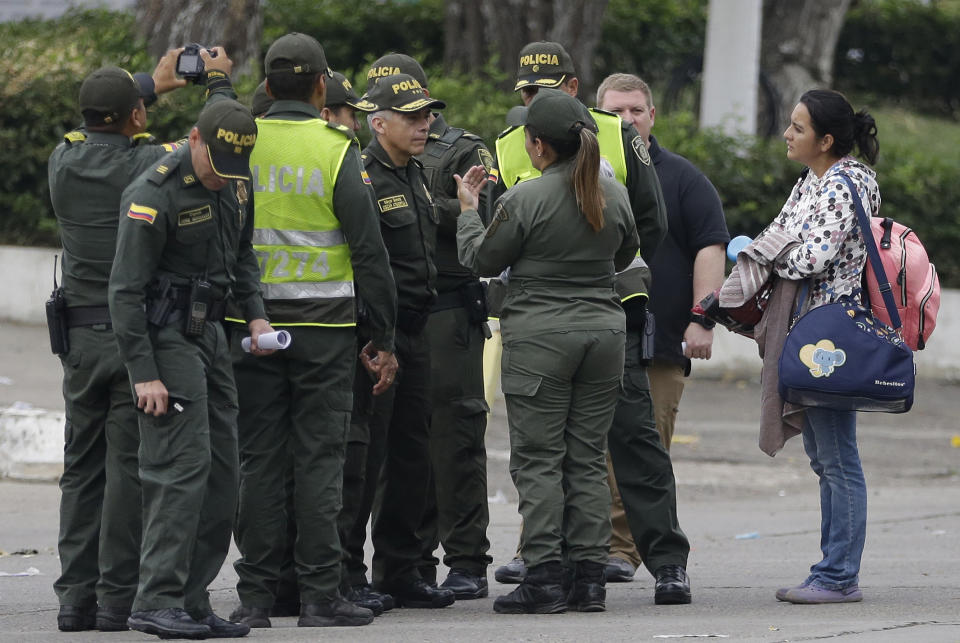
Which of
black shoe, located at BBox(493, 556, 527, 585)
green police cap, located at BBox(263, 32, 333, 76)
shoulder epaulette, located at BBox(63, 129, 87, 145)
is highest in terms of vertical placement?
green police cap, located at BBox(263, 32, 333, 76)

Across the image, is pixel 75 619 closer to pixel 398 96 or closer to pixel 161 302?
pixel 161 302

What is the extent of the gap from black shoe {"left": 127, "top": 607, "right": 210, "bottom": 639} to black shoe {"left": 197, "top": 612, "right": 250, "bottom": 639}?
13cm

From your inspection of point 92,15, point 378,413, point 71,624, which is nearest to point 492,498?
point 378,413

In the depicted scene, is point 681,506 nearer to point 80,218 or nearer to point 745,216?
point 745,216

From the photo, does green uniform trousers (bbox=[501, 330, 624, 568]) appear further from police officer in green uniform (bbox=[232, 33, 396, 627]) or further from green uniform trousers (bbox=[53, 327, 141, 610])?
green uniform trousers (bbox=[53, 327, 141, 610])

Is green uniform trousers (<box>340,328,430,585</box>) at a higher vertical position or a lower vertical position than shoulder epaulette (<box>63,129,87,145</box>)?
lower

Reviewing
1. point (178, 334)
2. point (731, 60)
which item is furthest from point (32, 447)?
point (731, 60)

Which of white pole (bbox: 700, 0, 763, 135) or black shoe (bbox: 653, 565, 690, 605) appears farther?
white pole (bbox: 700, 0, 763, 135)

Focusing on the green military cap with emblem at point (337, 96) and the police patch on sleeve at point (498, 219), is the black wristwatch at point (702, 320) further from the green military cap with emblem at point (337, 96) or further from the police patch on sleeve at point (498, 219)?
the green military cap with emblem at point (337, 96)

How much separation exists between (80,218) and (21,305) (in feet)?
25.3

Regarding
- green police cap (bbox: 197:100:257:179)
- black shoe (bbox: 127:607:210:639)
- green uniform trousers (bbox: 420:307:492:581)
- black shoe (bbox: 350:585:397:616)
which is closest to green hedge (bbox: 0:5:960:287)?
green uniform trousers (bbox: 420:307:492:581)

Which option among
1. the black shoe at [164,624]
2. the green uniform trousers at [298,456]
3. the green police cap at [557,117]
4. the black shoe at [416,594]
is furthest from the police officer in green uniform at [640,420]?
the black shoe at [164,624]

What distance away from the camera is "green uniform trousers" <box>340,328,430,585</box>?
19.7 feet

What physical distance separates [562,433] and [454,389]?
0.72 meters
